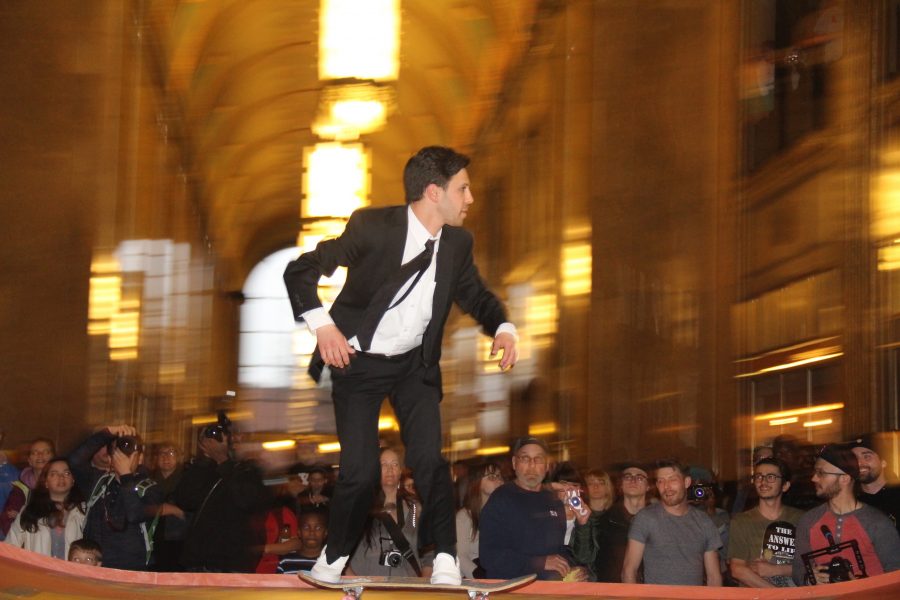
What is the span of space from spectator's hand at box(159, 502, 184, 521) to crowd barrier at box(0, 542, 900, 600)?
5.89ft

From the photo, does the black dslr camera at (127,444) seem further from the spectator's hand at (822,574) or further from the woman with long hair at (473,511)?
the spectator's hand at (822,574)

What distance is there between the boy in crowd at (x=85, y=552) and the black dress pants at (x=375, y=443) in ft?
9.01

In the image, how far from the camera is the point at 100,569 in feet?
19.8

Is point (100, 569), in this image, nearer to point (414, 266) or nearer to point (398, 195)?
point (414, 266)

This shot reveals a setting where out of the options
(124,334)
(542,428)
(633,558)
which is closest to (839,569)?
(633,558)

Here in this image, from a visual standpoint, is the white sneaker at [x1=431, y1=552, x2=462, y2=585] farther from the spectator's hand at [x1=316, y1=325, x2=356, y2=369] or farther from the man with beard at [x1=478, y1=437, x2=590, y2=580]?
the man with beard at [x1=478, y1=437, x2=590, y2=580]

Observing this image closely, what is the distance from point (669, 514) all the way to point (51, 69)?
29.4 ft

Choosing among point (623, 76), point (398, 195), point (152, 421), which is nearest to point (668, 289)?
point (623, 76)

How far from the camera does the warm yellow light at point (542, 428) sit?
51.4ft

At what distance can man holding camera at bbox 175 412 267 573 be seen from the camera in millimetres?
7414

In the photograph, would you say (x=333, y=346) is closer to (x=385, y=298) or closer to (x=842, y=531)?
(x=385, y=298)

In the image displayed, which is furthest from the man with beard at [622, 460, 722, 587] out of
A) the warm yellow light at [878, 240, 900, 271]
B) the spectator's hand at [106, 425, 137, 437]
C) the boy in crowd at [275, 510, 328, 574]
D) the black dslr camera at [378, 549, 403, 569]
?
the warm yellow light at [878, 240, 900, 271]

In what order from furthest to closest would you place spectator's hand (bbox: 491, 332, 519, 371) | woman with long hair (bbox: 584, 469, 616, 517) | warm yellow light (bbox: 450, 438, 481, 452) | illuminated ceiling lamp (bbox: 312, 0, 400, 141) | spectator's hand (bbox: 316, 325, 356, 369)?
1. illuminated ceiling lamp (bbox: 312, 0, 400, 141)
2. warm yellow light (bbox: 450, 438, 481, 452)
3. woman with long hair (bbox: 584, 469, 616, 517)
4. spectator's hand (bbox: 491, 332, 519, 371)
5. spectator's hand (bbox: 316, 325, 356, 369)

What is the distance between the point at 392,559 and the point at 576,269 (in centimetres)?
757
